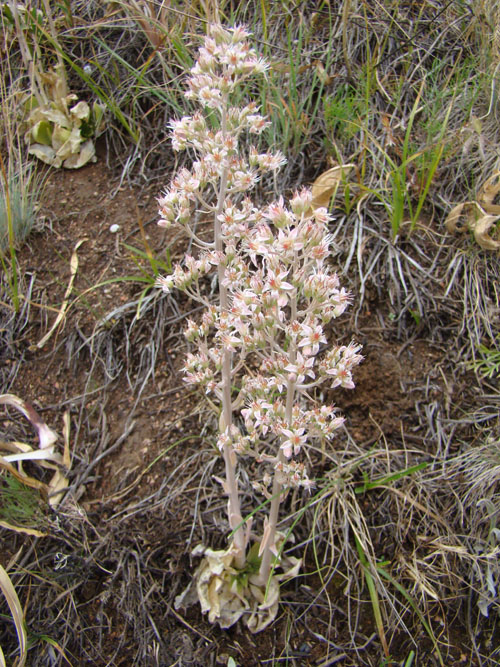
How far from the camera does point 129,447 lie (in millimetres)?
2428

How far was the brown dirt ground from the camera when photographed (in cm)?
200

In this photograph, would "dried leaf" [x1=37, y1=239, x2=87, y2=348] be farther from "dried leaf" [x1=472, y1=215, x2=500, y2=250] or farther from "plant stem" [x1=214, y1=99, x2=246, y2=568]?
"dried leaf" [x1=472, y1=215, x2=500, y2=250]

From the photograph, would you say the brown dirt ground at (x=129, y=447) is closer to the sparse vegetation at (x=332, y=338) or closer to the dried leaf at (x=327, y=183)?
the sparse vegetation at (x=332, y=338)

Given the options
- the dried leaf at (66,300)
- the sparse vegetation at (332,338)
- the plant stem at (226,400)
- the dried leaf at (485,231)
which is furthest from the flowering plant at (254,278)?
the dried leaf at (485,231)

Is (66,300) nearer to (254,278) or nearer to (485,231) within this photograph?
(254,278)

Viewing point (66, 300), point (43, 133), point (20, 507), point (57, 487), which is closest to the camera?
point (20, 507)

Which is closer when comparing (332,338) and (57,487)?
(57,487)

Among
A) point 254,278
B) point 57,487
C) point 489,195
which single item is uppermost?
point 254,278

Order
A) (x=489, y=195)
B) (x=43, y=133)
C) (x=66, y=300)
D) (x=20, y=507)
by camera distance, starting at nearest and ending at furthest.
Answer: (x=20, y=507)
(x=489, y=195)
(x=66, y=300)
(x=43, y=133)

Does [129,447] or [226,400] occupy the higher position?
[226,400]

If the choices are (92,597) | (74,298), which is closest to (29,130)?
(74,298)

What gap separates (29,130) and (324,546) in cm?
307

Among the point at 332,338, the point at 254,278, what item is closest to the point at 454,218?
the point at 332,338

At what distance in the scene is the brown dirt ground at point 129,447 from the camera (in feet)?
6.57
